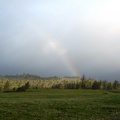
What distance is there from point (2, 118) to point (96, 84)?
177126 mm

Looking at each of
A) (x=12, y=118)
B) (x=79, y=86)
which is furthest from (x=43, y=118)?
(x=79, y=86)

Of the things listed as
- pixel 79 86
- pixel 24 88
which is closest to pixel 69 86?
pixel 79 86

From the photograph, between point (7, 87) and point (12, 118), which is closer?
point (12, 118)

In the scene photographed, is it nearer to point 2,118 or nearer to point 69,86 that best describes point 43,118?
point 2,118

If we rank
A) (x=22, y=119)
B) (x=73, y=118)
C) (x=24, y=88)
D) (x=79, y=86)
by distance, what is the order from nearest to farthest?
(x=22, y=119) → (x=73, y=118) → (x=24, y=88) → (x=79, y=86)

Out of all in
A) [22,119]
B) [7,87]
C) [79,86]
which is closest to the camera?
[22,119]

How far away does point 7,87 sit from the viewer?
178375mm

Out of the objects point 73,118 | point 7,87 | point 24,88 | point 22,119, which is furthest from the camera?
point 7,87

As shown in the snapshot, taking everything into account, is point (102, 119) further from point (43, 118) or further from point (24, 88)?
point (24, 88)

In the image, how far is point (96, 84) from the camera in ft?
645

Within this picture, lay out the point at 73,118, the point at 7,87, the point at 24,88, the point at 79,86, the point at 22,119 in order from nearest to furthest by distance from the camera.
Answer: the point at 22,119 < the point at 73,118 < the point at 24,88 < the point at 7,87 < the point at 79,86

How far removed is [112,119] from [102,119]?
33.8 inches

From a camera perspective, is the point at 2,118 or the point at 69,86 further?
the point at 69,86

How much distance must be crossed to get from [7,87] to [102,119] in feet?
527
